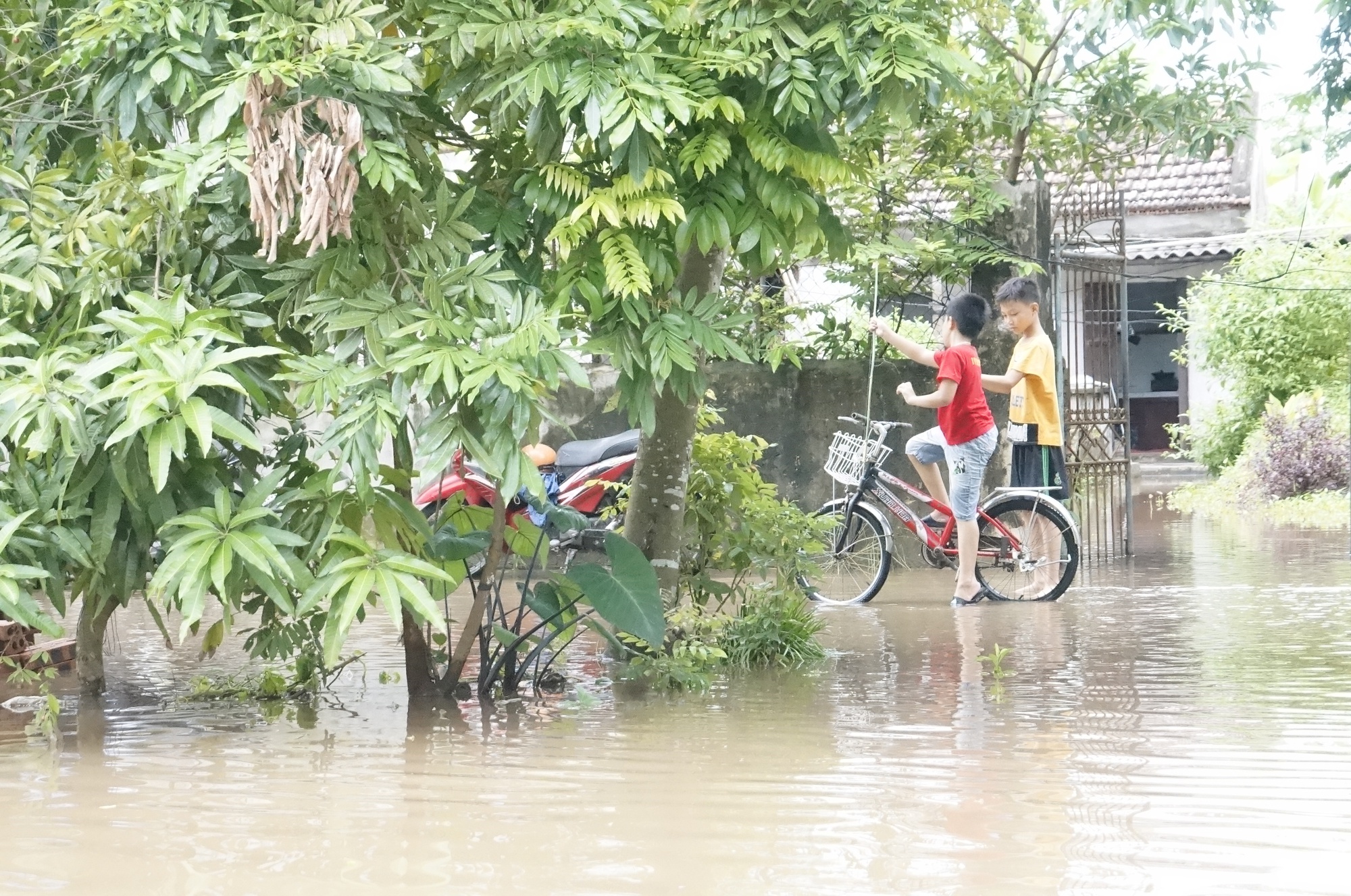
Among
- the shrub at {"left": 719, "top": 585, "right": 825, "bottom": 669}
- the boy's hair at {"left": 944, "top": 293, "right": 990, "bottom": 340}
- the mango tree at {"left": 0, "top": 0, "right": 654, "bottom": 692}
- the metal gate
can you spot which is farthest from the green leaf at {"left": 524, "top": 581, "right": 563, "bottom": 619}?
the metal gate

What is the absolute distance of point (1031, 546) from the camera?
27.9ft

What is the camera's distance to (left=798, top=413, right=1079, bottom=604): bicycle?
332 inches

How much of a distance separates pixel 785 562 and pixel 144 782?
326cm

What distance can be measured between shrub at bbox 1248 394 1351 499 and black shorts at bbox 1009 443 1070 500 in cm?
804

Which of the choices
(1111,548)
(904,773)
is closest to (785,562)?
(904,773)

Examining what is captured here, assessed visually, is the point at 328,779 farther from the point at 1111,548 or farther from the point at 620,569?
the point at 1111,548

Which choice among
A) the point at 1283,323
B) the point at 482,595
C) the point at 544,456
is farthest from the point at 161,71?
the point at 1283,323

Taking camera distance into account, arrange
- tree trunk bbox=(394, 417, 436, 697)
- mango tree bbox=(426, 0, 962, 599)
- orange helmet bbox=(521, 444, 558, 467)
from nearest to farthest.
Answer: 1. mango tree bbox=(426, 0, 962, 599)
2. tree trunk bbox=(394, 417, 436, 697)
3. orange helmet bbox=(521, 444, 558, 467)

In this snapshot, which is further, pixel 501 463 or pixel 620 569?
pixel 620 569

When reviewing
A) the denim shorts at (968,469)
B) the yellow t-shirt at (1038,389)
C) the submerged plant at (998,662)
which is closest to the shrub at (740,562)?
the submerged plant at (998,662)

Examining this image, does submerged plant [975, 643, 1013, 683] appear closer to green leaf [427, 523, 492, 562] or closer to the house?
green leaf [427, 523, 492, 562]

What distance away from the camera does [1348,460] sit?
15.3 metres

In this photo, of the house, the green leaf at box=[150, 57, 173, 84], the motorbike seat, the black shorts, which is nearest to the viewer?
the green leaf at box=[150, 57, 173, 84]

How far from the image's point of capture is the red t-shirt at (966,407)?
26.3ft
